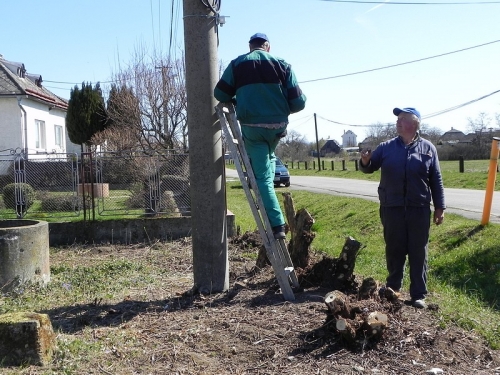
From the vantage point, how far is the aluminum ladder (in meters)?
5.19

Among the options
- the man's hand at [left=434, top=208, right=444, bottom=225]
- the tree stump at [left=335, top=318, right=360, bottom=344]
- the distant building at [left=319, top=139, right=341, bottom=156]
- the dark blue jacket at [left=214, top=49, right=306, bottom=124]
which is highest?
the distant building at [left=319, top=139, right=341, bottom=156]

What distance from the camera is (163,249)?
31.3 feet

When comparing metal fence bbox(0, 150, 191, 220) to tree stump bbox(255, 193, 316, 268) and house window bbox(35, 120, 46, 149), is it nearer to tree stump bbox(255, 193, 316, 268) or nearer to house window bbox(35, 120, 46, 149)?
tree stump bbox(255, 193, 316, 268)

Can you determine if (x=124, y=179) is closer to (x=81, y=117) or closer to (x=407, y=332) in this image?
(x=407, y=332)

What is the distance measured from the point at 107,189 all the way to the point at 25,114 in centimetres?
1862

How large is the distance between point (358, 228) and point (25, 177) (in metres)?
7.38

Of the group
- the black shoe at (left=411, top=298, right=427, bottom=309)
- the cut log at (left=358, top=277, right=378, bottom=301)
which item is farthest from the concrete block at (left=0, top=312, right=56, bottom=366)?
the black shoe at (left=411, top=298, right=427, bottom=309)

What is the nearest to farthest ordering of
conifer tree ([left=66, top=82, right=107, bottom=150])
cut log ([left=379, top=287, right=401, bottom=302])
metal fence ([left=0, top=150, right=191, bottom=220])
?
cut log ([left=379, top=287, right=401, bottom=302])
metal fence ([left=0, top=150, right=191, bottom=220])
conifer tree ([left=66, top=82, right=107, bottom=150])

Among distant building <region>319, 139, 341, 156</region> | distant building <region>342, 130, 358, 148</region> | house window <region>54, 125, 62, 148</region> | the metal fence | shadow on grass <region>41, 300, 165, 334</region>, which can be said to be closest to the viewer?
shadow on grass <region>41, 300, 165, 334</region>

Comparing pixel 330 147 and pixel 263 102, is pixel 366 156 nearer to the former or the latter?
pixel 263 102

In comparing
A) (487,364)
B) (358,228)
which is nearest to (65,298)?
(487,364)

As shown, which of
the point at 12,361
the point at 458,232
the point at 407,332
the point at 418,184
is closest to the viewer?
the point at 12,361

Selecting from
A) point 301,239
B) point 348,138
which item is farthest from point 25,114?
point 348,138

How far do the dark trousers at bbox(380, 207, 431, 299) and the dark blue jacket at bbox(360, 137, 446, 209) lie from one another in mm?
79
